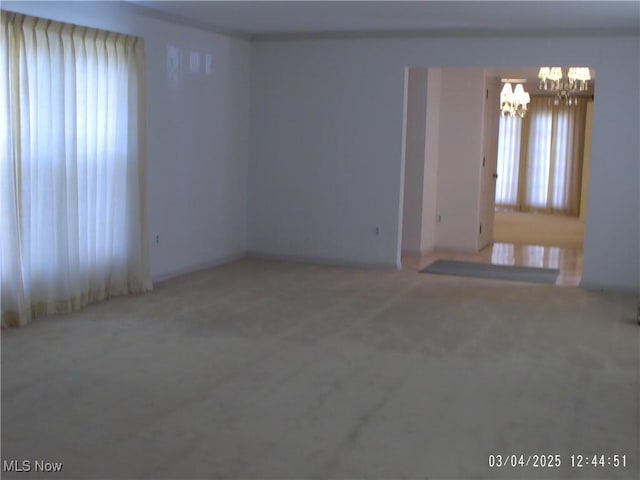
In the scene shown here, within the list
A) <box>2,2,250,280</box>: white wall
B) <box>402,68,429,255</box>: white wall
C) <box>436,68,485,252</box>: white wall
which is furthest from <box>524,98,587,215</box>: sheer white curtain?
<box>2,2,250,280</box>: white wall

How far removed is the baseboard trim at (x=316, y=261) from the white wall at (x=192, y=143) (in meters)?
0.20

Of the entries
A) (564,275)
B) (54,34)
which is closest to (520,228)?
(564,275)

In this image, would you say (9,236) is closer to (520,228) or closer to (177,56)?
(177,56)

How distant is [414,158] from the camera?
380 inches

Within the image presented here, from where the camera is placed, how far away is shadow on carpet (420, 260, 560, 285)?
8.38m

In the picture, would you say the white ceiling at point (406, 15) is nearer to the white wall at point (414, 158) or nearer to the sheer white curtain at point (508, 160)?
the white wall at point (414, 158)

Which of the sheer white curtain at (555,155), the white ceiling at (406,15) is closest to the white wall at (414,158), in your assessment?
the white ceiling at (406,15)

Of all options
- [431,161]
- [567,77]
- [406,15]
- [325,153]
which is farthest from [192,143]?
[567,77]

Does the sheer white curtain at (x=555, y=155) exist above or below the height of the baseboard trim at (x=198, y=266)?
above

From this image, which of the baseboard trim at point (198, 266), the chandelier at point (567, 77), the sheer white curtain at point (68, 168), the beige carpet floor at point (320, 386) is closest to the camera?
the beige carpet floor at point (320, 386)

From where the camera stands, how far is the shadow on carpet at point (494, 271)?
27.5 ft

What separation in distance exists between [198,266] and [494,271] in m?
3.13

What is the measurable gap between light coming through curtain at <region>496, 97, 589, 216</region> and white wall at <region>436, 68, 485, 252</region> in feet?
18.8

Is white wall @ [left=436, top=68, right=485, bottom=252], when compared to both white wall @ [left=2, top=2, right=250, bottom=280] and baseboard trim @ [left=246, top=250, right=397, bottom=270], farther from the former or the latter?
white wall @ [left=2, top=2, right=250, bottom=280]
